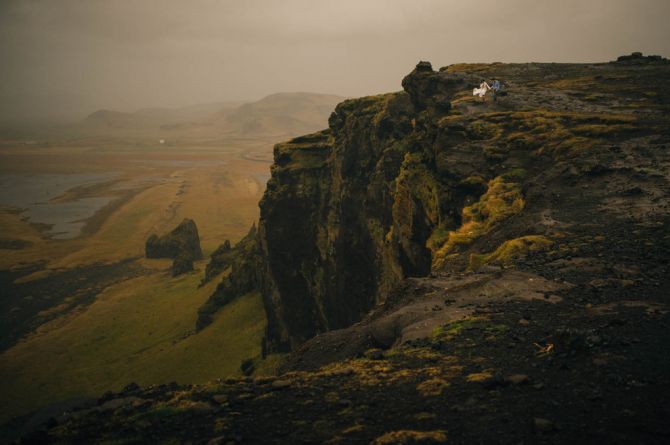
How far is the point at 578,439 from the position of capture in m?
8.86

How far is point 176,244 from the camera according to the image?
135000mm

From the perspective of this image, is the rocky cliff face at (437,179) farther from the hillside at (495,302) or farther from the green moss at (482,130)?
the hillside at (495,302)

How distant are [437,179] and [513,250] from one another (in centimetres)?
1593

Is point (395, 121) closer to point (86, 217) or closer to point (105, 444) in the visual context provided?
point (105, 444)

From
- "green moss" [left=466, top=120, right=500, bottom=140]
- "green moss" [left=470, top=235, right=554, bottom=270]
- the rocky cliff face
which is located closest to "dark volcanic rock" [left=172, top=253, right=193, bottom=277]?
the rocky cliff face

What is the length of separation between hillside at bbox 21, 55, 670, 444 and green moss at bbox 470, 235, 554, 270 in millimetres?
130

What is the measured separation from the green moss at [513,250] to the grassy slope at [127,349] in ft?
166

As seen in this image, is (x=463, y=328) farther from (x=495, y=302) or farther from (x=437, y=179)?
(x=437, y=179)

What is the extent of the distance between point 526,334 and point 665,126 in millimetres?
28592

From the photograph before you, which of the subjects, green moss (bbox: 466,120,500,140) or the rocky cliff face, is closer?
the rocky cliff face

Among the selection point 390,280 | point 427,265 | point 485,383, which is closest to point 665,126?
point 427,265

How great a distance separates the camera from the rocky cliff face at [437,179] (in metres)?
27.5

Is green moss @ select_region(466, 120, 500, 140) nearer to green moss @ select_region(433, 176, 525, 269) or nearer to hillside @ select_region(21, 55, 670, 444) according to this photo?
hillside @ select_region(21, 55, 670, 444)

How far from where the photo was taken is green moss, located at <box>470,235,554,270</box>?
70.4 feet
